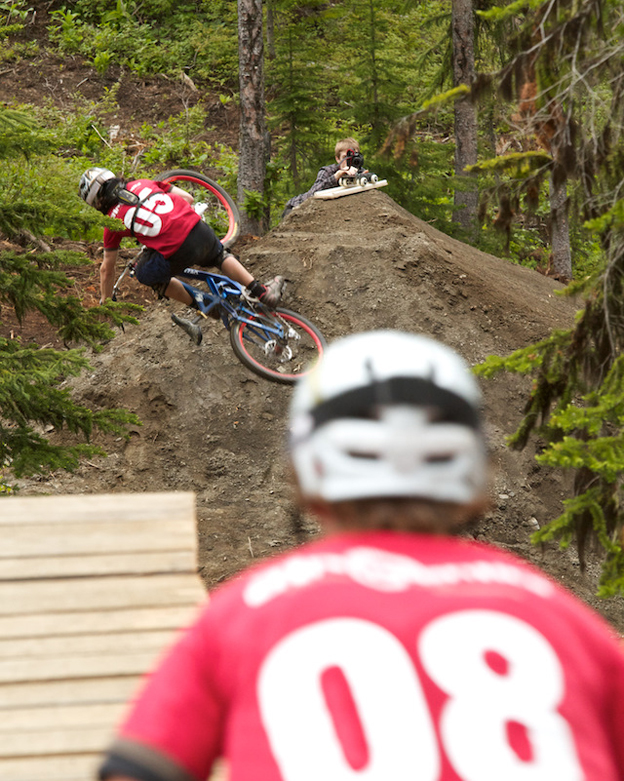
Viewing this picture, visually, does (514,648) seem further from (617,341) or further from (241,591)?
(617,341)

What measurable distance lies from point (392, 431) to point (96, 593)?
2005 mm

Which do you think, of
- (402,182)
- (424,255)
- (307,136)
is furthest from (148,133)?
(424,255)

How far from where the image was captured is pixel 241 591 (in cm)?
136

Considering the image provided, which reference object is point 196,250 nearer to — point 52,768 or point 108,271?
point 108,271

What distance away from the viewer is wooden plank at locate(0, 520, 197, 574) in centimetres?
326

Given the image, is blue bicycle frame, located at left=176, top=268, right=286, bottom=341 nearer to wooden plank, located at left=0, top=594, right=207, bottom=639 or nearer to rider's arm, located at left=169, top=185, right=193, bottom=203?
rider's arm, located at left=169, top=185, right=193, bottom=203

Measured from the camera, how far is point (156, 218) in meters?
8.47

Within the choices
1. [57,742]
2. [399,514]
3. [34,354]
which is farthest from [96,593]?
[34,354]

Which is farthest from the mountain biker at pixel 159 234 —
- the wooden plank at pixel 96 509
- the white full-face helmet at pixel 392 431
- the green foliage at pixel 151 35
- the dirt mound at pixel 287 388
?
the green foliage at pixel 151 35

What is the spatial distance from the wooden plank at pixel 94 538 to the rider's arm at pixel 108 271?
18.5 feet

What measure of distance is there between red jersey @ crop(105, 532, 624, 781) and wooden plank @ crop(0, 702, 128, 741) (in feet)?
4.24

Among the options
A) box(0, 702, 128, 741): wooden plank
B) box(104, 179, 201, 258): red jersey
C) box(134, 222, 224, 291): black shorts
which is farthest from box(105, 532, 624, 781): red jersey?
box(134, 222, 224, 291): black shorts

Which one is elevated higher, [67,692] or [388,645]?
[388,645]

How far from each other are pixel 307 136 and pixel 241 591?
15.3 metres
